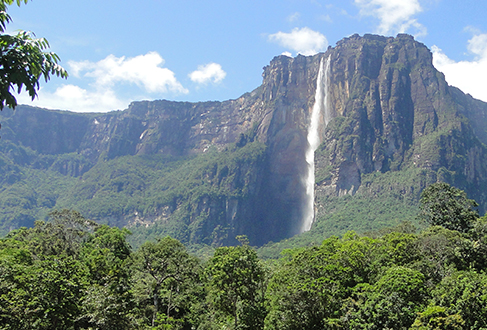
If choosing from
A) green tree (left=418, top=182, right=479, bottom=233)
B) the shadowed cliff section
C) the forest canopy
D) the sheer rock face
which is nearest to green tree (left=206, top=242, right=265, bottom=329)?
the forest canopy

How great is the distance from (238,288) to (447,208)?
36695 mm

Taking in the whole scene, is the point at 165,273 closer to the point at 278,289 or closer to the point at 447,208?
the point at 278,289

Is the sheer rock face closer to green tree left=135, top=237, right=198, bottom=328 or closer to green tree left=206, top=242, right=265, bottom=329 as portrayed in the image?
green tree left=135, top=237, right=198, bottom=328

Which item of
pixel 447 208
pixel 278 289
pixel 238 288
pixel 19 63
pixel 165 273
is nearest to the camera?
pixel 19 63

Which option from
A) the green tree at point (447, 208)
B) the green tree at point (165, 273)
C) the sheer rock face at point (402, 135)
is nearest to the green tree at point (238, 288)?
the green tree at point (165, 273)

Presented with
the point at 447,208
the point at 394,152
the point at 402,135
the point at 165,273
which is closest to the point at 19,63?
the point at 165,273

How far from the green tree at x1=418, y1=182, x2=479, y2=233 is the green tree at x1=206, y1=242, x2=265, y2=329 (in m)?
33.0

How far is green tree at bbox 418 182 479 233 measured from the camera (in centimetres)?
5053

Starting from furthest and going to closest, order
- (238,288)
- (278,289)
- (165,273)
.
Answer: (165,273)
(238,288)
(278,289)

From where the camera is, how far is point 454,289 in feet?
68.1

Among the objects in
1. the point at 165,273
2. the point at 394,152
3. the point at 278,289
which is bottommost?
the point at 165,273

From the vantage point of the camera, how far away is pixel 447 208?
52750mm

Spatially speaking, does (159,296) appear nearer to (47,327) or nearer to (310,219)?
(47,327)

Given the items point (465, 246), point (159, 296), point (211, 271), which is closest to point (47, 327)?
point (211, 271)
